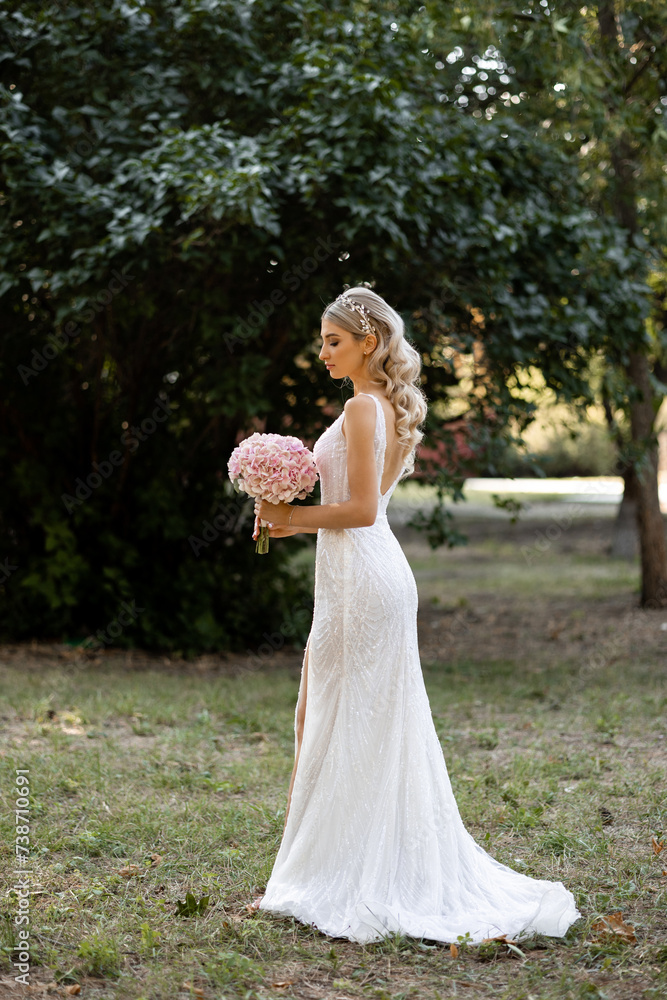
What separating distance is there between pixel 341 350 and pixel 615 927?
2.22 meters

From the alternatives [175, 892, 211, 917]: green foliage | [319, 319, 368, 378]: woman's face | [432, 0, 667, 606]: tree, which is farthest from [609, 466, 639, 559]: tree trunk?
[175, 892, 211, 917]: green foliage

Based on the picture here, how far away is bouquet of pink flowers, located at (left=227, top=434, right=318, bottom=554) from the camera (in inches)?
134

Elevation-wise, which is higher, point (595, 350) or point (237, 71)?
point (237, 71)

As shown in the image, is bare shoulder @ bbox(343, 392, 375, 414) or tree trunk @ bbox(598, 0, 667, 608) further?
tree trunk @ bbox(598, 0, 667, 608)

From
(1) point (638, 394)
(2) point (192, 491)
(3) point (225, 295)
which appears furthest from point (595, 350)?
(2) point (192, 491)

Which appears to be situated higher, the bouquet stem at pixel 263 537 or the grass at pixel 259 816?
the bouquet stem at pixel 263 537

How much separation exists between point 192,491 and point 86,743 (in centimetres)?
386

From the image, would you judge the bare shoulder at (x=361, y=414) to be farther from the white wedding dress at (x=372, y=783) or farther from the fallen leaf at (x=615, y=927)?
the fallen leaf at (x=615, y=927)

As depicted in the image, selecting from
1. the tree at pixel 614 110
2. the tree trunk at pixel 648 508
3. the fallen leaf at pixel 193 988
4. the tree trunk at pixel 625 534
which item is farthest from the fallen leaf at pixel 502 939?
the tree trunk at pixel 625 534

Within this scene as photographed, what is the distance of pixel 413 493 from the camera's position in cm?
2742

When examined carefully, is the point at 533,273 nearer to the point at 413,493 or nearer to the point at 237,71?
the point at 237,71

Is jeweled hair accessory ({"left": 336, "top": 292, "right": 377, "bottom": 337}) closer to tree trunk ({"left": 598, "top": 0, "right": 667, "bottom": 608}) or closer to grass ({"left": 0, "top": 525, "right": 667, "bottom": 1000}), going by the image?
grass ({"left": 0, "top": 525, "right": 667, "bottom": 1000})

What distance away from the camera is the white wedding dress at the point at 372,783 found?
134 inches

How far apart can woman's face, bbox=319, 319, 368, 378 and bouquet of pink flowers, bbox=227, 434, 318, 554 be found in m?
0.32
